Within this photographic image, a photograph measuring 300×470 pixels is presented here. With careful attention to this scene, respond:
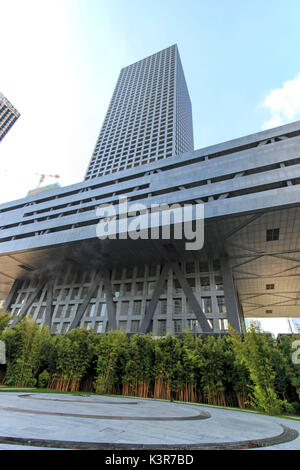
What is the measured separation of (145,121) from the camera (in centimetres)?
5622

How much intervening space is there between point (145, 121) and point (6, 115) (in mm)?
65692

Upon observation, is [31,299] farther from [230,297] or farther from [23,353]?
[230,297]

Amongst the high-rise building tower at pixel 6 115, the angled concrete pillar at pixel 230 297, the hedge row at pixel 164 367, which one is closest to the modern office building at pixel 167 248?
the angled concrete pillar at pixel 230 297

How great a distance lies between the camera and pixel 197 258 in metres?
29.0

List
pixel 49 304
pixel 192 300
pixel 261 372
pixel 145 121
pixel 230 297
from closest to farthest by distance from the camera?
pixel 261 372, pixel 230 297, pixel 192 300, pixel 49 304, pixel 145 121

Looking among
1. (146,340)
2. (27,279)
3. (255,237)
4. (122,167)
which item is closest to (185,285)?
(255,237)

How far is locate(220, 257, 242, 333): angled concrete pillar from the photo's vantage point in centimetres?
2331

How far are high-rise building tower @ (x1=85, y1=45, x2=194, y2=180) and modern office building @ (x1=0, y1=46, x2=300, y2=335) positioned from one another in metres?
19.1

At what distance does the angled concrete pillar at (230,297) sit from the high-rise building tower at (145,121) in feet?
93.3

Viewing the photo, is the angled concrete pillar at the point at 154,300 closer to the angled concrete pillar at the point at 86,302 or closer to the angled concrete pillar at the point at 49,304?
the angled concrete pillar at the point at 86,302

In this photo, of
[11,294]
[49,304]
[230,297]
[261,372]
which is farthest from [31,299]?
[261,372]

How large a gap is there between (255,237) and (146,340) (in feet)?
57.6

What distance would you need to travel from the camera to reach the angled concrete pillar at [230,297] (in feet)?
76.5
